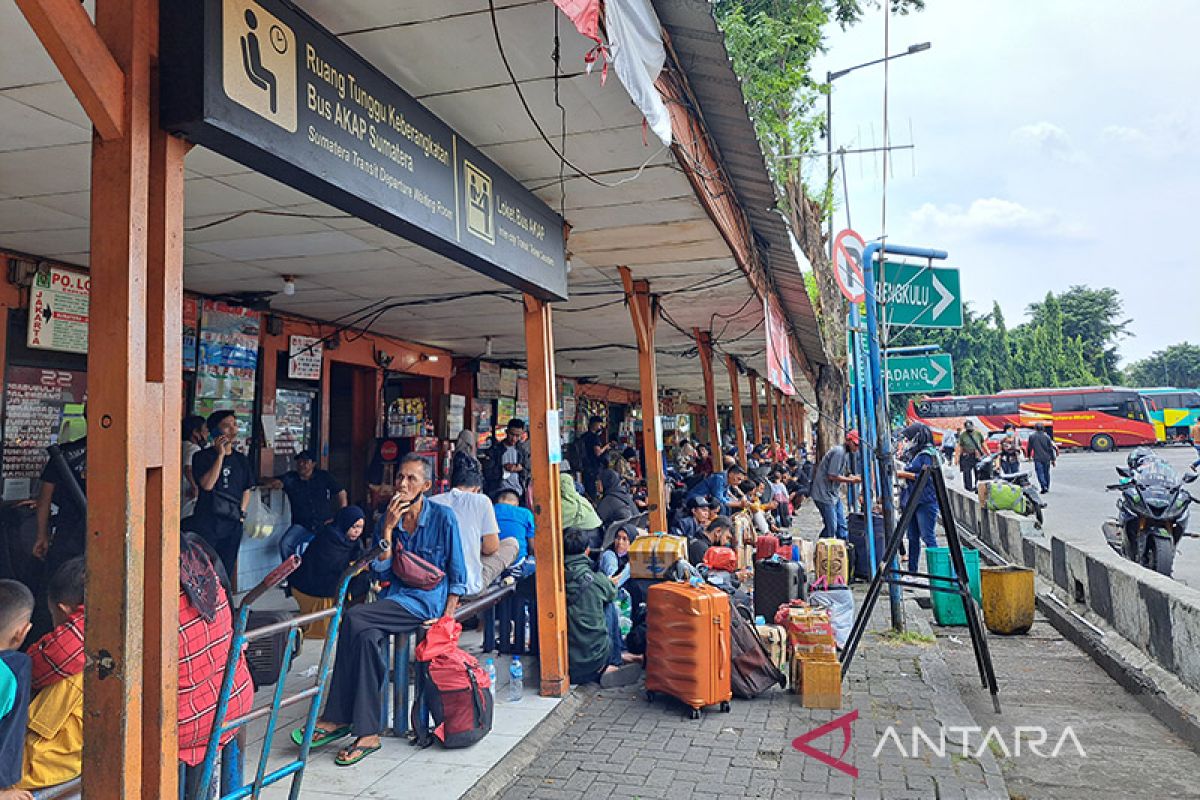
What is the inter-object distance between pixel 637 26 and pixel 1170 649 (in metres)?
5.06

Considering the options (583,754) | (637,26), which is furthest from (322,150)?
(583,754)

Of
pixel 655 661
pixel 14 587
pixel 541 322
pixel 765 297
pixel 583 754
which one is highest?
pixel 765 297

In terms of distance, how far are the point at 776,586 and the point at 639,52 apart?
14.9 feet

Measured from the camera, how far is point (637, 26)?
3295mm

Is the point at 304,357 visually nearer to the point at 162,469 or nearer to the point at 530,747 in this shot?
the point at 530,747

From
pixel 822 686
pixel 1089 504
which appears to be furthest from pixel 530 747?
pixel 1089 504

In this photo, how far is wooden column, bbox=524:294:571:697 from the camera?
5203 mm

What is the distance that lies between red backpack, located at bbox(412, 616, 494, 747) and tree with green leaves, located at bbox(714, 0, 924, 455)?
6.60 m

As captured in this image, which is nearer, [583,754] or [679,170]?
[583,754]

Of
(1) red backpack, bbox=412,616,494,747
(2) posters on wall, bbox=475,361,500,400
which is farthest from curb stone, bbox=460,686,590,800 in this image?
(2) posters on wall, bbox=475,361,500,400

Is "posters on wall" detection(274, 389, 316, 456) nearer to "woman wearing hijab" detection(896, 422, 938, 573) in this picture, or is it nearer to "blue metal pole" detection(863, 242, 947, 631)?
"blue metal pole" detection(863, 242, 947, 631)

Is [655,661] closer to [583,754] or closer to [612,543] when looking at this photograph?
[583,754]

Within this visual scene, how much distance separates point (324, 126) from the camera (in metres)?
2.76

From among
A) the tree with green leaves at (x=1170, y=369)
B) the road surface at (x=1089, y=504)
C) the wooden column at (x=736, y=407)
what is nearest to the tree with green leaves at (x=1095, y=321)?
the tree with green leaves at (x=1170, y=369)
